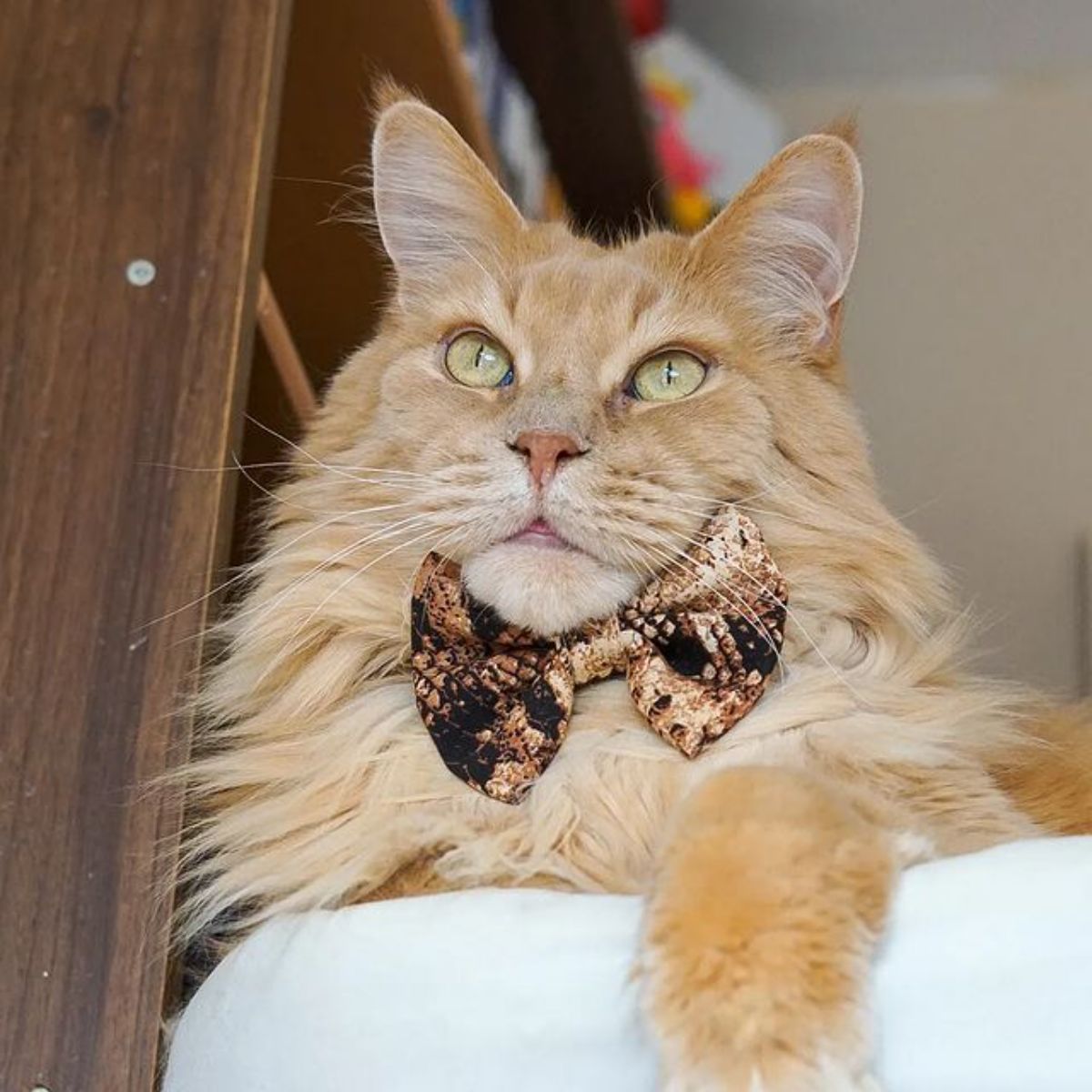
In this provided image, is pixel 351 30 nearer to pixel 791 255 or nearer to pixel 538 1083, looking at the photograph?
pixel 791 255

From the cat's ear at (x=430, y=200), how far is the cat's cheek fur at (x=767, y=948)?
824 millimetres

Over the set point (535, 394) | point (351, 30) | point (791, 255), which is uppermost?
point (351, 30)

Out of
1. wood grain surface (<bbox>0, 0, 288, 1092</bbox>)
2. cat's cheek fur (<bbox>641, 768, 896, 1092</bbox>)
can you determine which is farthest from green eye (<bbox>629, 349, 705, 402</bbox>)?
cat's cheek fur (<bbox>641, 768, 896, 1092</bbox>)

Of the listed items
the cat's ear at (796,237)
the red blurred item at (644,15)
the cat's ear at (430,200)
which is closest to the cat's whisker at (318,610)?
the cat's ear at (430,200)

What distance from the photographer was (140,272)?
1.41 m

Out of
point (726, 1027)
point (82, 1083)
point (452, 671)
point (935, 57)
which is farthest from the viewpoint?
point (935, 57)

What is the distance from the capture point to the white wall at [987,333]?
288 centimetres

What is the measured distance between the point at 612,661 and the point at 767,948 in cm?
40

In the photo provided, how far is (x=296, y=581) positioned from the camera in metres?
1.39

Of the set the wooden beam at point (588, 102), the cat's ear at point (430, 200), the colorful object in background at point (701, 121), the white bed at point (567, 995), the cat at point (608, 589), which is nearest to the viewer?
the white bed at point (567, 995)

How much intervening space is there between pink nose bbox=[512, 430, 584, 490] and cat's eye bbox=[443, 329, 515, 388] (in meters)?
0.22

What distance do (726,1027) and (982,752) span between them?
0.56 meters

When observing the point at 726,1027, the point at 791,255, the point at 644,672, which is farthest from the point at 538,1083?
the point at 791,255

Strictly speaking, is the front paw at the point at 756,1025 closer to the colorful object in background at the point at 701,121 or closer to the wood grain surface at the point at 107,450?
the wood grain surface at the point at 107,450
